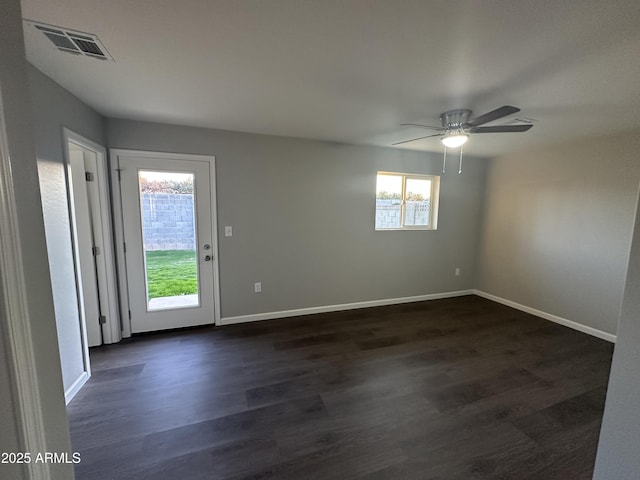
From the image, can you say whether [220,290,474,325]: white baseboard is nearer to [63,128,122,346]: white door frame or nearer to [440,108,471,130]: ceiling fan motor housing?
[63,128,122,346]: white door frame

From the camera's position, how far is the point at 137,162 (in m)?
2.95

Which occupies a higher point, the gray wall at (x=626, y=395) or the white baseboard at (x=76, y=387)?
the gray wall at (x=626, y=395)

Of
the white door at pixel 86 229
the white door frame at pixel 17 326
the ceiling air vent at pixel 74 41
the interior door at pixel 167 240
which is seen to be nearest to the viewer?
the white door frame at pixel 17 326

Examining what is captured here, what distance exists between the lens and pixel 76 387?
7.16ft

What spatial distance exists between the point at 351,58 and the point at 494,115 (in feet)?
4.02

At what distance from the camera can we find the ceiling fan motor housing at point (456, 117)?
7.90 ft

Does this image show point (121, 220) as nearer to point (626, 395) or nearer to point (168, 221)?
point (168, 221)

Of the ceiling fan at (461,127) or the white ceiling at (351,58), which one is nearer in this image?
the white ceiling at (351,58)

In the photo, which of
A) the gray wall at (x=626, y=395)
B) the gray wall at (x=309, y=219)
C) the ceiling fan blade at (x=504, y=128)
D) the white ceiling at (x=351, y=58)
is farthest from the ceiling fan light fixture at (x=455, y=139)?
the gray wall at (x=626, y=395)

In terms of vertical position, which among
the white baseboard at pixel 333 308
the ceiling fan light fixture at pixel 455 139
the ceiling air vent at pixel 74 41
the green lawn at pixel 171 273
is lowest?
the white baseboard at pixel 333 308

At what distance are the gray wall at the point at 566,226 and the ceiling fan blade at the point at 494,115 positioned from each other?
7.30ft

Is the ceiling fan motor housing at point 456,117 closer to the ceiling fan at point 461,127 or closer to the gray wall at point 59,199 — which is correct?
the ceiling fan at point 461,127

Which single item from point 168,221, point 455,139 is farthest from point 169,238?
point 455,139

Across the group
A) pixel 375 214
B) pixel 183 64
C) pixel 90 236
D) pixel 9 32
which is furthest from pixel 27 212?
pixel 375 214
